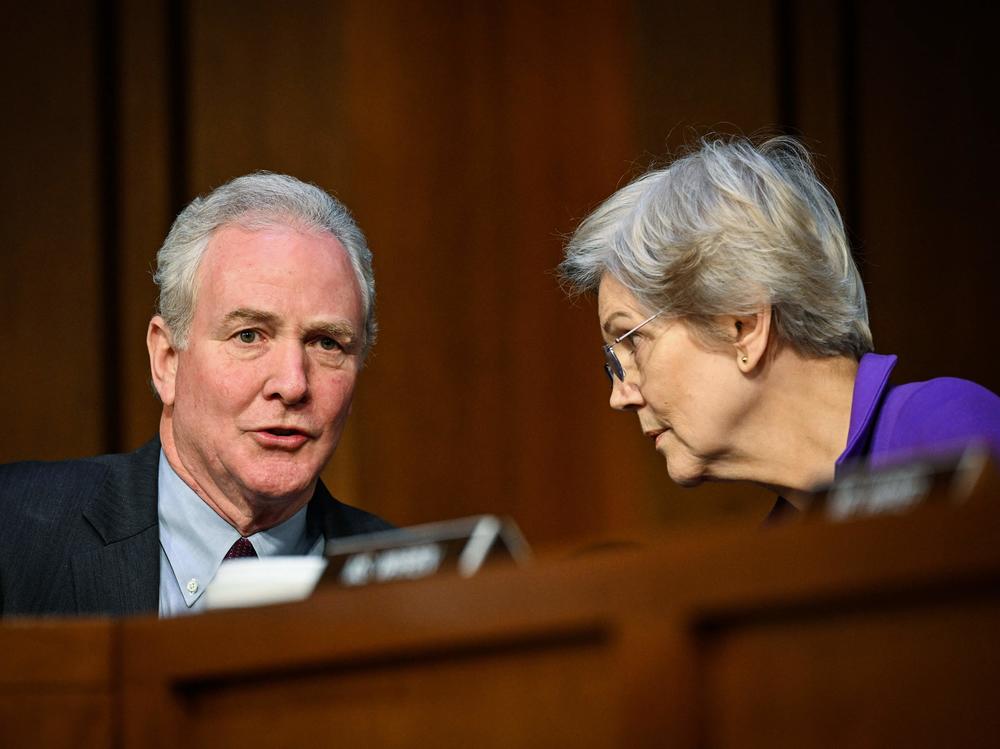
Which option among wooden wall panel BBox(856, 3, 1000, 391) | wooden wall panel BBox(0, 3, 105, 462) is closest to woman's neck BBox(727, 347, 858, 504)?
wooden wall panel BBox(856, 3, 1000, 391)

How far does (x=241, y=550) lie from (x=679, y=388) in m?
0.76

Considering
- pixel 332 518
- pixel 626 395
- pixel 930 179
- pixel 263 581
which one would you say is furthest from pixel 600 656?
pixel 930 179

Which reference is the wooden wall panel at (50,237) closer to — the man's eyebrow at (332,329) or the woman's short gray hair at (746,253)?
the man's eyebrow at (332,329)

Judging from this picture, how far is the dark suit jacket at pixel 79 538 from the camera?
1.95m

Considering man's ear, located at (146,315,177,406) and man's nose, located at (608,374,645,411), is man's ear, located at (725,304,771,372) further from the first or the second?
man's ear, located at (146,315,177,406)

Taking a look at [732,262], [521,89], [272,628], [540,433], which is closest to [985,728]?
[272,628]

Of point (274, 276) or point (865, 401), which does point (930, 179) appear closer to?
point (865, 401)

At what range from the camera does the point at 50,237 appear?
3477 millimetres

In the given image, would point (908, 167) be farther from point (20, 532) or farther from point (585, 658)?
point (585, 658)

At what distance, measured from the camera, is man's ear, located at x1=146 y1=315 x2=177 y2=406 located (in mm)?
2244

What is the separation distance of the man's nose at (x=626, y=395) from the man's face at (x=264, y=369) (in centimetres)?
45

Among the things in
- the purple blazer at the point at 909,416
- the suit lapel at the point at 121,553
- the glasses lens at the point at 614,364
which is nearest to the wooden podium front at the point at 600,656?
the suit lapel at the point at 121,553

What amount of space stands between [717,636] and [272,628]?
40 centimetres

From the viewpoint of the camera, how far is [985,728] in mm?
854
